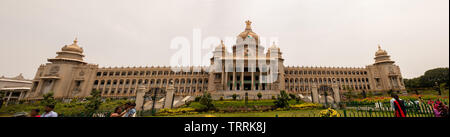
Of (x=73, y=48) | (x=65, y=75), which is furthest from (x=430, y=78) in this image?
(x=73, y=48)

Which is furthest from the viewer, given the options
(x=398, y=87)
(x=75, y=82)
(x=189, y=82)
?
(x=189, y=82)

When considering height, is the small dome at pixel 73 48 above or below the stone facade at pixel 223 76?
above

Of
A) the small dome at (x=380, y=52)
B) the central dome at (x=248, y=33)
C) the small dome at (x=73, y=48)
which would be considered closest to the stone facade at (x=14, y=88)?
the small dome at (x=73, y=48)

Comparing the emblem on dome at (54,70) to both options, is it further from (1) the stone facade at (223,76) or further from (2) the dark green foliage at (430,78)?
(2) the dark green foliage at (430,78)

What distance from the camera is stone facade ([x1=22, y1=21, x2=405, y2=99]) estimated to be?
37.4 m

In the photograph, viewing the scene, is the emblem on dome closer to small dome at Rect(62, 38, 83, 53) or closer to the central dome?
small dome at Rect(62, 38, 83, 53)

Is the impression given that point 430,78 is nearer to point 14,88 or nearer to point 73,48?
point 73,48

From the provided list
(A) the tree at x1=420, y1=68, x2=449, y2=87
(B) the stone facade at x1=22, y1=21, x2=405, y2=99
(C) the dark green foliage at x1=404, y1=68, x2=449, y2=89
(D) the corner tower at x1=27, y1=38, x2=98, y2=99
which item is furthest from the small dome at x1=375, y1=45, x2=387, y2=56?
(D) the corner tower at x1=27, y1=38, x2=98, y2=99

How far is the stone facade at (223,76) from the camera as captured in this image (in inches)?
1471

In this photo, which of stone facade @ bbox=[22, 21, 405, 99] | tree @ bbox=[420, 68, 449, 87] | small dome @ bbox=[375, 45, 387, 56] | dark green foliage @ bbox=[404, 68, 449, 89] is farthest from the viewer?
tree @ bbox=[420, 68, 449, 87]
